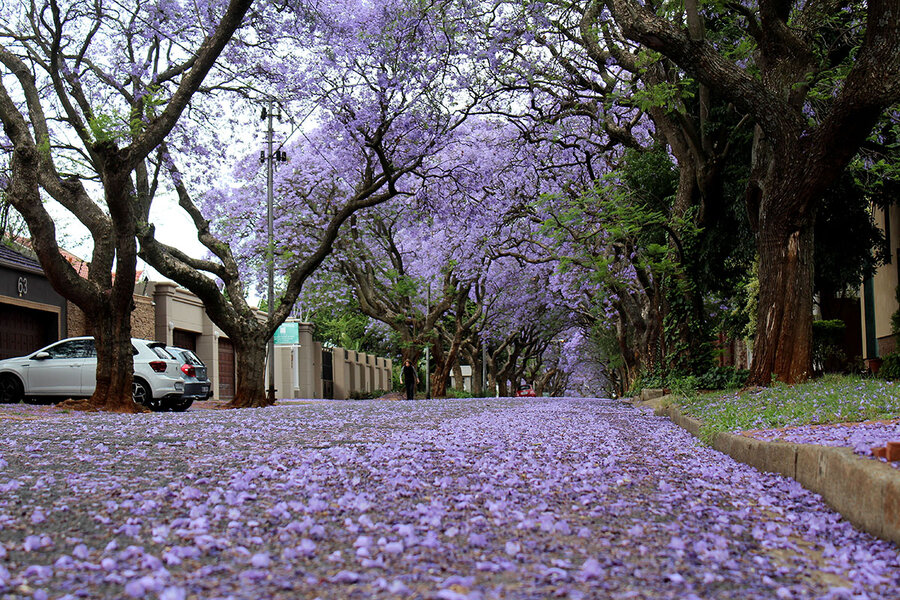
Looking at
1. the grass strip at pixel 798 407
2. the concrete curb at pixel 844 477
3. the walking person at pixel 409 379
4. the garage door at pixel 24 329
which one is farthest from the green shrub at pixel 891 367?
the garage door at pixel 24 329

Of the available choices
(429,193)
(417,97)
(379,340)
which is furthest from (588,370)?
(417,97)

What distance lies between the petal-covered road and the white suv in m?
10.2

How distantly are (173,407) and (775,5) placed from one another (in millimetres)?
13810

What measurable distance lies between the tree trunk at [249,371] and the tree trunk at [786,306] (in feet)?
36.5

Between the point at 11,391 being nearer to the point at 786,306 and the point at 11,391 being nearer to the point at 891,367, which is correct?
the point at 786,306

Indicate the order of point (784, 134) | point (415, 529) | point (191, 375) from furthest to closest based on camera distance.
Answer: point (191, 375) → point (784, 134) → point (415, 529)

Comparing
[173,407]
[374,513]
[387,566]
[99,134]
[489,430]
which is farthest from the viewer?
[173,407]

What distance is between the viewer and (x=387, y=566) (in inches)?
104

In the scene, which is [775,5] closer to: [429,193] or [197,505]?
[197,505]

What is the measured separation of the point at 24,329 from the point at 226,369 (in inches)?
394

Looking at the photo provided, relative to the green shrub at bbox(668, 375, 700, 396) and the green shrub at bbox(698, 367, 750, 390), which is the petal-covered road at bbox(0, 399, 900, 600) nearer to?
the green shrub at bbox(668, 375, 700, 396)

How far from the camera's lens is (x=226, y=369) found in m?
29.8

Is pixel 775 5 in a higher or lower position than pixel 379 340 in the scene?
higher

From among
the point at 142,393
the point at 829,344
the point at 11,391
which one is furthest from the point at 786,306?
the point at 11,391
